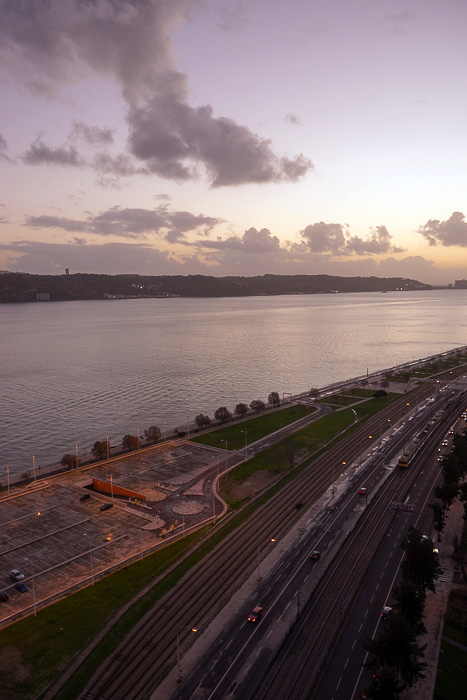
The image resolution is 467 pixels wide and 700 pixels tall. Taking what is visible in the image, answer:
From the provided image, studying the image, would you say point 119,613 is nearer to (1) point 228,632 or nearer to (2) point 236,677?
(1) point 228,632

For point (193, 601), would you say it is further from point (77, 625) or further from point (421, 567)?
point (421, 567)

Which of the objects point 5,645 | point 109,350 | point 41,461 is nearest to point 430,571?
point 5,645

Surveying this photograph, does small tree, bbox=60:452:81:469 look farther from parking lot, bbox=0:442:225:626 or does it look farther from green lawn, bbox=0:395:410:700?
green lawn, bbox=0:395:410:700

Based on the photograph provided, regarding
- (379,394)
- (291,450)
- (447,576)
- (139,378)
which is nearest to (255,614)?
(447,576)

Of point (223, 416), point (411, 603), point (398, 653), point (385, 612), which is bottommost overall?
point (385, 612)

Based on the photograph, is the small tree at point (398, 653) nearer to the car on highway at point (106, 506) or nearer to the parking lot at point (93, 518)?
the parking lot at point (93, 518)

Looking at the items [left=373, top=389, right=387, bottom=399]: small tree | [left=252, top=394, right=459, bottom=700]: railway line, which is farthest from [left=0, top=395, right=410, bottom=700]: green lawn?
[left=373, top=389, right=387, bottom=399]: small tree
